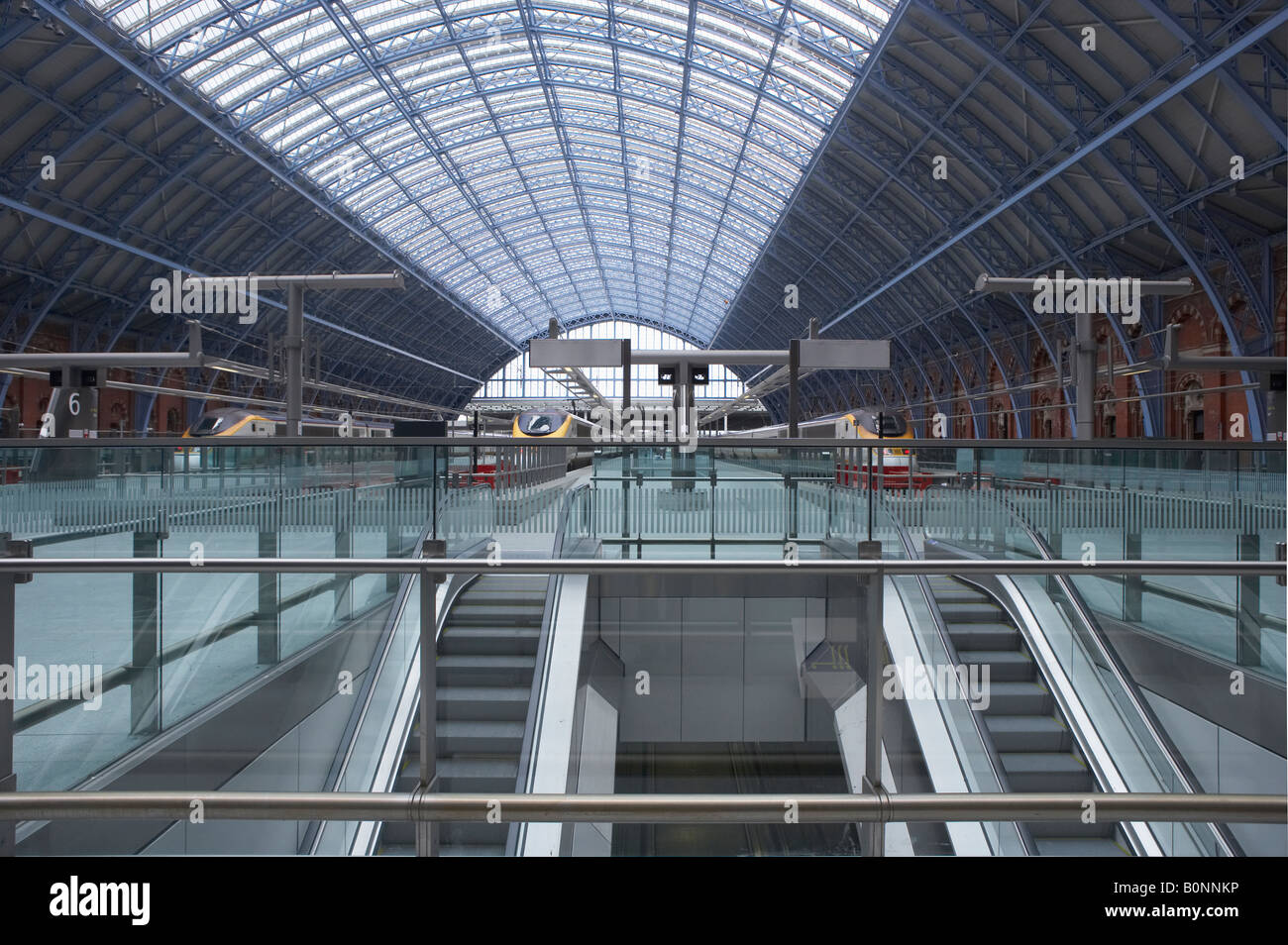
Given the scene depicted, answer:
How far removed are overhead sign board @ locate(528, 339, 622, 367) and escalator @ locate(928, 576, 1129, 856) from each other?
23.7ft

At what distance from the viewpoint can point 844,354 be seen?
11.0m

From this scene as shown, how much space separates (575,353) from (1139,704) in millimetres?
8391

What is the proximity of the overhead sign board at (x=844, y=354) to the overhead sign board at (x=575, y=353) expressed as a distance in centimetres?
246

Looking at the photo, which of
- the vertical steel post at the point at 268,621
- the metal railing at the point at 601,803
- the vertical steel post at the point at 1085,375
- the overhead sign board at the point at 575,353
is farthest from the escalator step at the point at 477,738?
the vertical steel post at the point at 1085,375

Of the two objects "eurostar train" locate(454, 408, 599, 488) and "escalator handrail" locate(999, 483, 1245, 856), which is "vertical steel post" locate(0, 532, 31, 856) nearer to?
"escalator handrail" locate(999, 483, 1245, 856)

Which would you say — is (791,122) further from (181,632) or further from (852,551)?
(181,632)

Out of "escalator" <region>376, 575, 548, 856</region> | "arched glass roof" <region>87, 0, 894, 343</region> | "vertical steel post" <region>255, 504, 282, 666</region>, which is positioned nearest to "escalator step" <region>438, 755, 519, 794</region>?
"escalator" <region>376, 575, 548, 856</region>

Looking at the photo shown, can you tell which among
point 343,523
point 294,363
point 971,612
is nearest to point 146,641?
point 971,612

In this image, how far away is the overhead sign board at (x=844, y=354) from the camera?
10812 mm

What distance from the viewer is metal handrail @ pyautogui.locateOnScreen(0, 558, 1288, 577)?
2.90m

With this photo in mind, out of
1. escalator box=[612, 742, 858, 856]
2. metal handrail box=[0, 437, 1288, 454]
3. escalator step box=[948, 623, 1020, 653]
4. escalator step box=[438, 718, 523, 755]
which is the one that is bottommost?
escalator box=[612, 742, 858, 856]

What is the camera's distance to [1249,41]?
15.9 m

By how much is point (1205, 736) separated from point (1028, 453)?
17.1 ft

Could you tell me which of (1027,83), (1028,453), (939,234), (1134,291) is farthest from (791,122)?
(1028,453)
